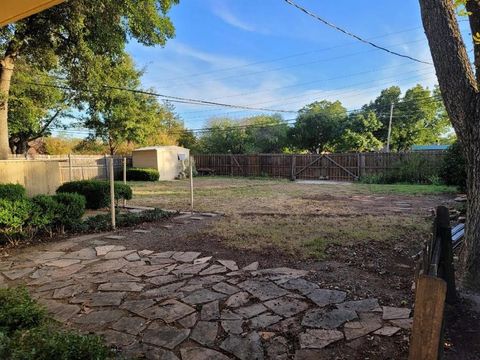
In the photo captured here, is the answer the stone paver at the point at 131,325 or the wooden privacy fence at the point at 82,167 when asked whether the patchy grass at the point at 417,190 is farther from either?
the wooden privacy fence at the point at 82,167

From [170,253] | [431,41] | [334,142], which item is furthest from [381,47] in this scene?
[334,142]

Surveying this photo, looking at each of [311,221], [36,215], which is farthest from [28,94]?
[311,221]

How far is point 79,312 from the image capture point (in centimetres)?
274

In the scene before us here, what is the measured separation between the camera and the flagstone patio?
222 centimetres

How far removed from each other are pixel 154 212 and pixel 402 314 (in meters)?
5.41

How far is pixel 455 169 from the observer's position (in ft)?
35.4

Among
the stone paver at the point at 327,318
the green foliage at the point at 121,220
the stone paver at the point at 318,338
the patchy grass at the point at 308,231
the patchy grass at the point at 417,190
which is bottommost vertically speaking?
the stone paver at the point at 318,338

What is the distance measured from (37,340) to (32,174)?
712cm

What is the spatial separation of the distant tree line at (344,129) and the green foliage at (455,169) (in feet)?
36.6

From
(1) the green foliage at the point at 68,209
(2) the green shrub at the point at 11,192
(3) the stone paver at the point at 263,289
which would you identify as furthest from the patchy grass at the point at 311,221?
(2) the green shrub at the point at 11,192

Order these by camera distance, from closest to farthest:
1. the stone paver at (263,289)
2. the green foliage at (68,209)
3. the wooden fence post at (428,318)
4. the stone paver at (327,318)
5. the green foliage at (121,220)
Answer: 1. the wooden fence post at (428,318)
2. the stone paver at (327,318)
3. the stone paver at (263,289)
4. the green foliage at (68,209)
5. the green foliage at (121,220)

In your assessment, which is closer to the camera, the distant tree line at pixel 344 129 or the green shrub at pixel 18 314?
the green shrub at pixel 18 314

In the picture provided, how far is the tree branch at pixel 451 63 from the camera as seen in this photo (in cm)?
251

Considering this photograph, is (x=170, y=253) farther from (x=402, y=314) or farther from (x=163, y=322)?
(x=402, y=314)
